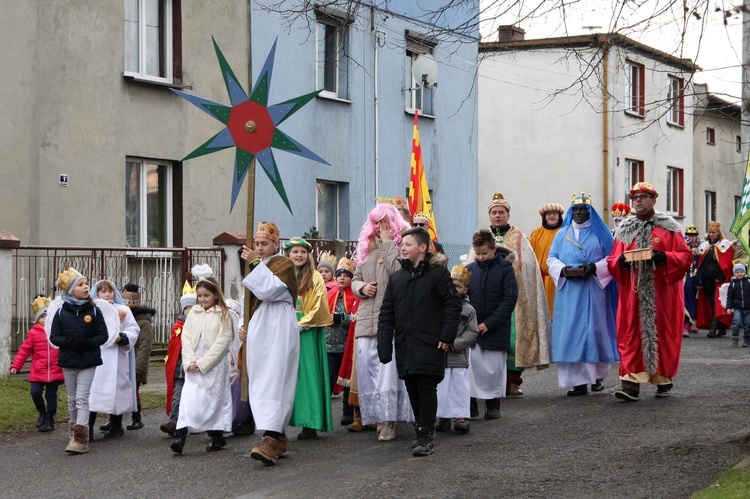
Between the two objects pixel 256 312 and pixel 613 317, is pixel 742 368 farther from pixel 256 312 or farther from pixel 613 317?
pixel 256 312

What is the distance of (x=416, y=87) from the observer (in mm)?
25250

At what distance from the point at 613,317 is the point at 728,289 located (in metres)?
7.78

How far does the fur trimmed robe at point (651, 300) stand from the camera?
1184 centimetres

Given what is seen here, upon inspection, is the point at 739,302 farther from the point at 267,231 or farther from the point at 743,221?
the point at 267,231

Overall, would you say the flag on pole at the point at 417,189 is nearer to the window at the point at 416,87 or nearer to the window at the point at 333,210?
the window at the point at 333,210

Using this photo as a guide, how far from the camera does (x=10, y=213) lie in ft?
54.1

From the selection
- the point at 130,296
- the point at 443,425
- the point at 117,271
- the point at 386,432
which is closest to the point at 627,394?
the point at 443,425

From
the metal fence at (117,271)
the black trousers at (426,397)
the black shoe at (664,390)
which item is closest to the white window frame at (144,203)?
the metal fence at (117,271)

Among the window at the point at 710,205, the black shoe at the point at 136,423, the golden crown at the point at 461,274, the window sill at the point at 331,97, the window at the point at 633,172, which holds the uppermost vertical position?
the window sill at the point at 331,97

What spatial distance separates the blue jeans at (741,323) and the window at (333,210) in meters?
7.89

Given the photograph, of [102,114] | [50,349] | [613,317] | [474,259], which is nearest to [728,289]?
[613,317]

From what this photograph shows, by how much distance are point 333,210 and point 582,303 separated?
11.3 metres

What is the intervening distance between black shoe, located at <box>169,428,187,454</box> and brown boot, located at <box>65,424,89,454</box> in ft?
2.78

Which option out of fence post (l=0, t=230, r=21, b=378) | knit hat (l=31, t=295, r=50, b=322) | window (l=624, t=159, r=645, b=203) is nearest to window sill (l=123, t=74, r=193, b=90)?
fence post (l=0, t=230, r=21, b=378)
